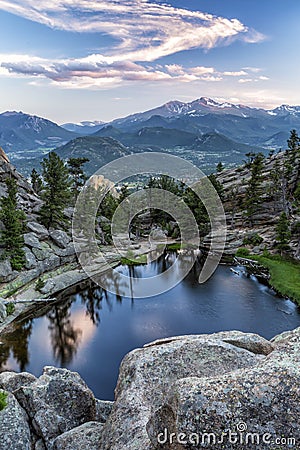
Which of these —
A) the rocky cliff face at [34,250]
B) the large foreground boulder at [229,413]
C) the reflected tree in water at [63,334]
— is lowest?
the reflected tree in water at [63,334]

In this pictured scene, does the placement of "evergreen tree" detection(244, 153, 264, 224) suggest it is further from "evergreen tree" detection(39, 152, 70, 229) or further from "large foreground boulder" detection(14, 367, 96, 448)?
"large foreground boulder" detection(14, 367, 96, 448)

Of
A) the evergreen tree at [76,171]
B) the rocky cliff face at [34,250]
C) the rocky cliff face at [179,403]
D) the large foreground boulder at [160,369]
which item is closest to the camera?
the rocky cliff face at [179,403]

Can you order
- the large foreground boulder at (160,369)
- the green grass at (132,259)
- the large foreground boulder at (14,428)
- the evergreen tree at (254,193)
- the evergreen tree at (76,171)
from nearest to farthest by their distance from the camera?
the large foreground boulder at (160,369) → the large foreground boulder at (14,428) → the green grass at (132,259) → the evergreen tree at (76,171) → the evergreen tree at (254,193)

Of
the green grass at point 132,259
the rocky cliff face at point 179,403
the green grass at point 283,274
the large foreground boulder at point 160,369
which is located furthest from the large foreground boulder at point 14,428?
the green grass at point 132,259

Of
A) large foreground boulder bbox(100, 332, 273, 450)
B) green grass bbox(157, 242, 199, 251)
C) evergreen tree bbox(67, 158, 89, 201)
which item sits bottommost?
green grass bbox(157, 242, 199, 251)

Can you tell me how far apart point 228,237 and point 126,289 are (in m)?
29.9

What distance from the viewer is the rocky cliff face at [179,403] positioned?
7.70m

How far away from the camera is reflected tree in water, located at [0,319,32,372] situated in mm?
32569

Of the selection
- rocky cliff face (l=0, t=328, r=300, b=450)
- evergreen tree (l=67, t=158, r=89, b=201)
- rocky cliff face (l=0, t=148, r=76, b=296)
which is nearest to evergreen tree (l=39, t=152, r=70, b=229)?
evergreen tree (l=67, t=158, r=89, b=201)

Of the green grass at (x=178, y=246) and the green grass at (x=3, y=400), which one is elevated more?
the green grass at (x=3, y=400)

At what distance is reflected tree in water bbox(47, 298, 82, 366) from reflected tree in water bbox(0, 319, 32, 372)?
8.79ft

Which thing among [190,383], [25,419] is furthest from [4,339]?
[190,383]

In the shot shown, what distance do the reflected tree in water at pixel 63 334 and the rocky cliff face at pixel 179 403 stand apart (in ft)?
48.7

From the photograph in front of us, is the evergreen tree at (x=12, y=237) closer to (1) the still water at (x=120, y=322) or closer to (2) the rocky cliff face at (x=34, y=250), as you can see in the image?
(2) the rocky cliff face at (x=34, y=250)
